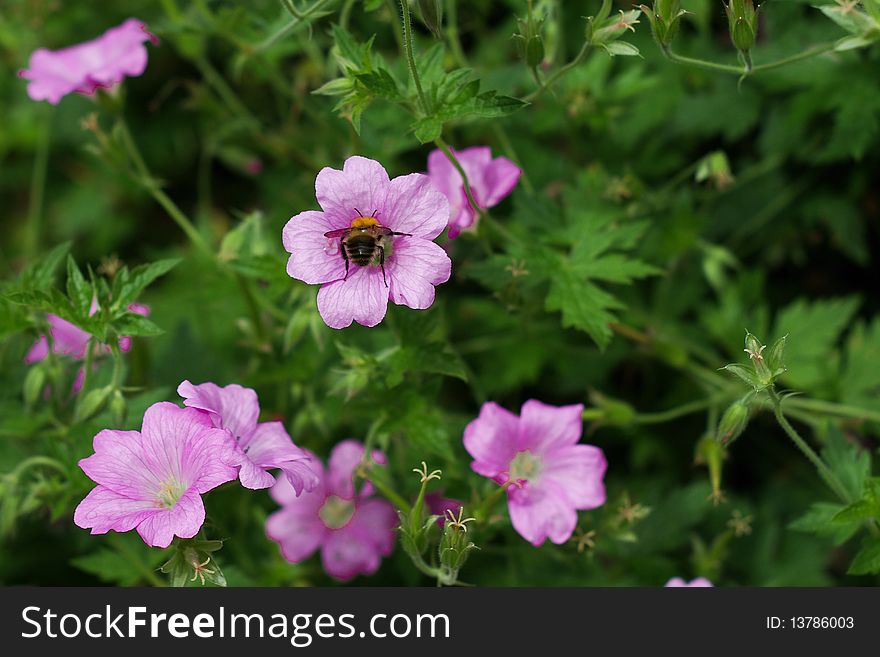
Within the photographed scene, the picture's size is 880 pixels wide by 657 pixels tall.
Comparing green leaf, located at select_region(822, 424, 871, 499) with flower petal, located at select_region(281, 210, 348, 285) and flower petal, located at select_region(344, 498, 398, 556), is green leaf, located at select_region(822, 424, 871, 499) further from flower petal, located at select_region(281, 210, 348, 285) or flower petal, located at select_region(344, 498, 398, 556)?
flower petal, located at select_region(281, 210, 348, 285)

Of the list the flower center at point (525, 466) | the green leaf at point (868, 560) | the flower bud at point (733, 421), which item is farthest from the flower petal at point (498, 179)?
the green leaf at point (868, 560)

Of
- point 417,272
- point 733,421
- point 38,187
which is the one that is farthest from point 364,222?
point 38,187

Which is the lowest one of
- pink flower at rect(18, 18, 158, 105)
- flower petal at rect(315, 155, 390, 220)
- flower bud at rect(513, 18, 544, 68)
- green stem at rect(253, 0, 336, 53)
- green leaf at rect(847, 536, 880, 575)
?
green leaf at rect(847, 536, 880, 575)

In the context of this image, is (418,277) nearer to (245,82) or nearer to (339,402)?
(339,402)

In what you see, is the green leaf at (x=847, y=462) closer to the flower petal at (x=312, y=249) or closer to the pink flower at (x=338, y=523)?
the pink flower at (x=338, y=523)

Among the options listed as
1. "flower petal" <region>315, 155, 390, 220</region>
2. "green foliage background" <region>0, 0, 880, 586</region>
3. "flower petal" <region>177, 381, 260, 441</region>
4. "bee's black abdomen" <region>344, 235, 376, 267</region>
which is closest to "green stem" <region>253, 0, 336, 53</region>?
"green foliage background" <region>0, 0, 880, 586</region>

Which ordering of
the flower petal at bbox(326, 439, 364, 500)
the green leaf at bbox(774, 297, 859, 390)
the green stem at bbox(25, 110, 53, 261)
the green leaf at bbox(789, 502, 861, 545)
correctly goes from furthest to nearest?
the green stem at bbox(25, 110, 53, 261) < the green leaf at bbox(774, 297, 859, 390) < the flower petal at bbox(326, 439, 364, 500) < the green leaf at bbox(789, 502, 861, 545)
